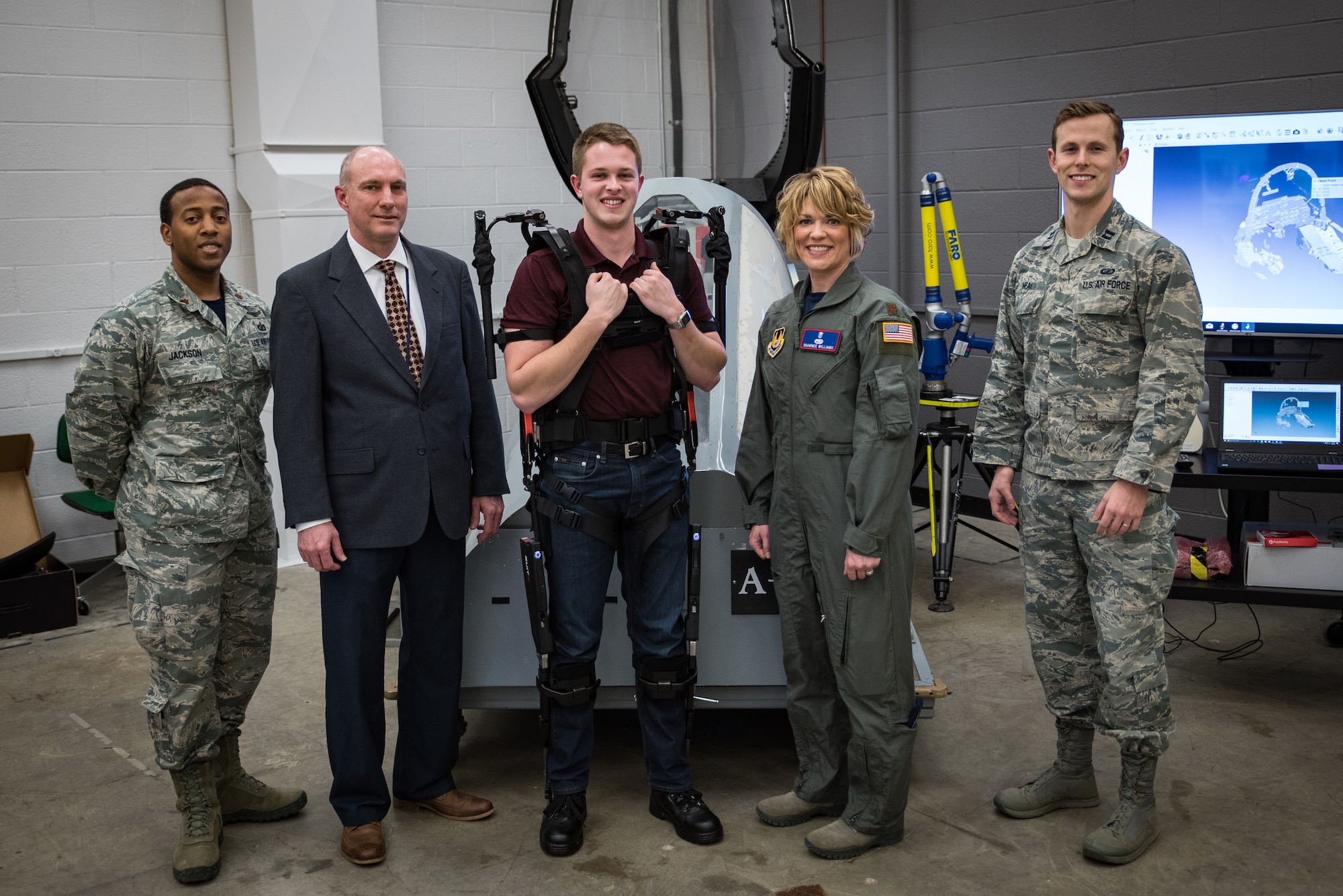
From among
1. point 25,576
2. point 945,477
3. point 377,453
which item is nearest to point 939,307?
point 945,477

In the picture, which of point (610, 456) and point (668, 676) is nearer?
point (610, 456)

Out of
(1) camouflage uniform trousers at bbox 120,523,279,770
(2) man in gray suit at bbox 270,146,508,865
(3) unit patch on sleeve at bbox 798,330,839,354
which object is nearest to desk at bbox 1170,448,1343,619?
(3) unit patch on sleeve at bbox 798,330,839,354

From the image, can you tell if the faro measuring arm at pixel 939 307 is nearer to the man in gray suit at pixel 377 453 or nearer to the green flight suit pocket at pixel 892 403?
the green flight suit pocket at pixel 892 403

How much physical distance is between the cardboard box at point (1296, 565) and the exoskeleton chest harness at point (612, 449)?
178 cm

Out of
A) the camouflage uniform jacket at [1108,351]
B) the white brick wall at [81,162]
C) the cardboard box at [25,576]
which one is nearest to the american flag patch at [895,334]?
the camouflage uniform jacket at [1108,351]

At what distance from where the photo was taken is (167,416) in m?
2.46

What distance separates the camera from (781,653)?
2.80 m

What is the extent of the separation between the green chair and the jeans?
8.99 ft

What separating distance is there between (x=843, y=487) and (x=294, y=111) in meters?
3.52

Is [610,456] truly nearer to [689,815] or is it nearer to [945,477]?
[689,815]

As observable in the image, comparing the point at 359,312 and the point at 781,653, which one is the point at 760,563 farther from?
the point at 359,312

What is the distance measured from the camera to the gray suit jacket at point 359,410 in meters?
2.39

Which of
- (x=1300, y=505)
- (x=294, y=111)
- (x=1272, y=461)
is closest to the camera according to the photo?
(x=1272, y=461)

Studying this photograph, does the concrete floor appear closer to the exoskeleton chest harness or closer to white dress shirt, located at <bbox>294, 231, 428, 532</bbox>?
the exoskeleton chest harness
